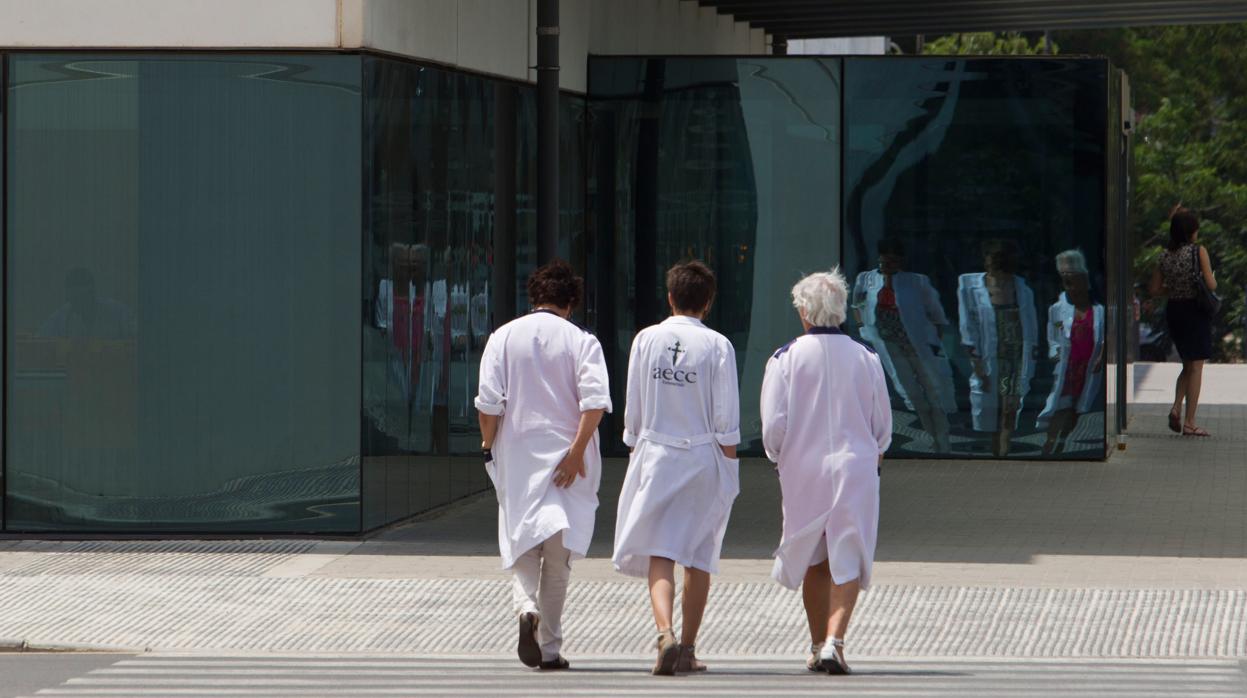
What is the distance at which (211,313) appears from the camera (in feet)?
37.9

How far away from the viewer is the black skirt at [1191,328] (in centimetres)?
1831

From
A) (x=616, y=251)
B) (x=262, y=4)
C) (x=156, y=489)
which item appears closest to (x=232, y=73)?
(x=262, y=4)

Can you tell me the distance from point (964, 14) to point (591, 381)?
1373cm

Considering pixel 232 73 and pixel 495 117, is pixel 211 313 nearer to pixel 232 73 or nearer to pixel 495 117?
pixel 232 73

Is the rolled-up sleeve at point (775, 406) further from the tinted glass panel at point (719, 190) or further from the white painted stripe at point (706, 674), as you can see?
the tinted glass panel at point (719, 190)

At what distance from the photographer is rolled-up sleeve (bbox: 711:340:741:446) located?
7984 mm

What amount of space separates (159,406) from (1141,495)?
6.48 m

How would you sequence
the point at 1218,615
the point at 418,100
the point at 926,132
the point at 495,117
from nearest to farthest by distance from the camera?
the point at 1218,615 < the point at 418,100 < the point at 495,117 < the point at 926,132

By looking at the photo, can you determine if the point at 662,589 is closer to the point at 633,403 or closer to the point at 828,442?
the point at 633,403

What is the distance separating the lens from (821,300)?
26.0 feet

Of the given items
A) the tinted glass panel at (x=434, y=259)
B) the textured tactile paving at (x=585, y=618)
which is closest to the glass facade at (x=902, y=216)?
the tinted glass panel at (x=434, y=259)

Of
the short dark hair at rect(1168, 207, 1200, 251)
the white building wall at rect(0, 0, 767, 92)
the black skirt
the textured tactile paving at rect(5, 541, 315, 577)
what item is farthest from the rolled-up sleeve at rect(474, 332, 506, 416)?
the black skirt

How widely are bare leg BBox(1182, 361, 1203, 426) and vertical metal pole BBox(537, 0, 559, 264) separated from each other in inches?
293

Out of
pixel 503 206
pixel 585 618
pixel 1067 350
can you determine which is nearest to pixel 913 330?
pixel 1067 350
